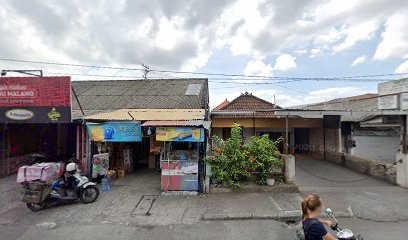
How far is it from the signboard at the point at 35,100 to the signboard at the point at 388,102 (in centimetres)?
1342

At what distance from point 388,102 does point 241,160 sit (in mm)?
7367

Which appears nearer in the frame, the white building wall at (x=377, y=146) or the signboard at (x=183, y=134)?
the signboard at (x=183, y=134)

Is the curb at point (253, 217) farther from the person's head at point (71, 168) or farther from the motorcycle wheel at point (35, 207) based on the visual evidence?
the motorcycle wheel at point (35, 207)

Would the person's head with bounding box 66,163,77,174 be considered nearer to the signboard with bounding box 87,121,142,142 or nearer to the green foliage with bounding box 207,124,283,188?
the signboard with bounding box 87,121,142,142

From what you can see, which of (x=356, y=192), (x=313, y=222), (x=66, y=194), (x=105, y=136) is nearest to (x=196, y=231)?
(x=313, y=222)

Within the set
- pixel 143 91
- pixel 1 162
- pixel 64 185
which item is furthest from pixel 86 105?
pixel 64 185

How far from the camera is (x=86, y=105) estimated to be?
1189 cm

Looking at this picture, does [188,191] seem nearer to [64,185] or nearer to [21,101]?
[64,185]

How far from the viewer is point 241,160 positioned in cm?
747

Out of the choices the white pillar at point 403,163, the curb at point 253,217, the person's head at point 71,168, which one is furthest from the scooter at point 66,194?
the white pillar at point 403,163

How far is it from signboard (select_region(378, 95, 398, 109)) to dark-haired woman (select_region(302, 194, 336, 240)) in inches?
361

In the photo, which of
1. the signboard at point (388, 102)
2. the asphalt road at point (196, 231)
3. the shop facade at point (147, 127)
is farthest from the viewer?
the signboard at point (388, 102)

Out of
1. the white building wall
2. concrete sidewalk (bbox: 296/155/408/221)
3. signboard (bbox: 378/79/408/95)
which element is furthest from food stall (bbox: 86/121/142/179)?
the white building wall

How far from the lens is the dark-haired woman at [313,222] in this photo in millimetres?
2701
